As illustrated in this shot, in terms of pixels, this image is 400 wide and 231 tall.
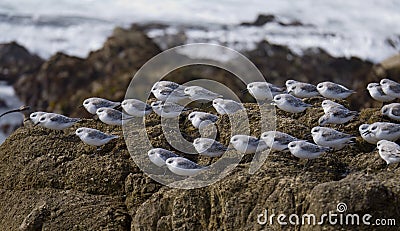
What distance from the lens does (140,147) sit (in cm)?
1044

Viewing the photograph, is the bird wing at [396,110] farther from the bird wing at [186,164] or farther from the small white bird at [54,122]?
the small white bird at [54,122]

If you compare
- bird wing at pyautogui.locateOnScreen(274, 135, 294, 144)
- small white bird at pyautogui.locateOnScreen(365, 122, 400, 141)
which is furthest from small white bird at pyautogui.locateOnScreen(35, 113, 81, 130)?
small white bird at pyautogui.locateOnScreen(365, 122, 400, 141)

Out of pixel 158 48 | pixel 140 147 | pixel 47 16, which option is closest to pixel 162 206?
pixel 140 147

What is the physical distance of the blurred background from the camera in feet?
88.9

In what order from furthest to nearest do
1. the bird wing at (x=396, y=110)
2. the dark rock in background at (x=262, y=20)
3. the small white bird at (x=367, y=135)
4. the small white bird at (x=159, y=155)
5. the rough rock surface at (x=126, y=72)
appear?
the dark rock in background at (x=262, y=20)
the rough rock surface at (x=126, y=72)
the bird wing at (x=396, y=110)
the small white bird at (x=159, y=155)
the small white bird at (x=367, y=135)

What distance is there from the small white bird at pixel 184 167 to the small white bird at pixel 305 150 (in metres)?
1.05

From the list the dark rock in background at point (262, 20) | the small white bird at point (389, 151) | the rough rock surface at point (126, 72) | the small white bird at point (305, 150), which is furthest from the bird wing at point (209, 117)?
the dark rock in background at point (262, 20)

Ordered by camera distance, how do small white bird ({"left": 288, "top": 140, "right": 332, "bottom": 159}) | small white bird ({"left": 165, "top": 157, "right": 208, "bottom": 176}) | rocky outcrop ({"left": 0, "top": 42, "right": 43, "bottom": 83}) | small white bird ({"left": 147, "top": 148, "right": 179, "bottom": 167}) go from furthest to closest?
rocky outcrop ({"left": 0, "top": 42, "right": 43, "bottom": 83})
small white bird ({"left": 147, "top": 148, "right": 179, "bottom": 167})
small white bird ({"left": 165, "top": 157, "right": 208, "bottom": 176})
small white bird ({"left": 288, "top": 140, "right": 332, "bottom": 159})

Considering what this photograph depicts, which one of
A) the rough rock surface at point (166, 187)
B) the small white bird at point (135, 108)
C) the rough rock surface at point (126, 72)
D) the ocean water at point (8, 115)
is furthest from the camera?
the rough rock surface at point (126, 72)

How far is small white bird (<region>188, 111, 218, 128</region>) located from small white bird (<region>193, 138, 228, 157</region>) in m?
0.61

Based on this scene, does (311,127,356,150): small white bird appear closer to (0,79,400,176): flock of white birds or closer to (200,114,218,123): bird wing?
(0,79,400,176): flock of white birds

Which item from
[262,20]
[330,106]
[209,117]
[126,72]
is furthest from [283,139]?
[262,20]

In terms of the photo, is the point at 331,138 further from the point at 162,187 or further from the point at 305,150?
the point at 162,187

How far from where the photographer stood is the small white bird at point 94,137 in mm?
10414
